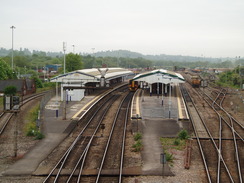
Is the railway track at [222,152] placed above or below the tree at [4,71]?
below

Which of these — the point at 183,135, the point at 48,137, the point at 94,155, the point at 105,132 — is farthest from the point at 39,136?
the point at 183,135

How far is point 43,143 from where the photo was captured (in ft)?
62.3

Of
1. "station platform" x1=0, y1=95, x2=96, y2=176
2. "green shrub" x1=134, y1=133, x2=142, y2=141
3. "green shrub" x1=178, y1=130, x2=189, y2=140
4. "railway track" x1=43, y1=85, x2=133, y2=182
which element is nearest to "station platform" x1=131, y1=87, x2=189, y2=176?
"green shrub" x1=134, y1=133, x2=142, y2=141

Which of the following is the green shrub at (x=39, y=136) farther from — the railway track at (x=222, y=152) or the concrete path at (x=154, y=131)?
the railway track at (x=222, y=152)

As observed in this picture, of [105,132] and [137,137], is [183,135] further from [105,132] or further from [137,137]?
[105,132]

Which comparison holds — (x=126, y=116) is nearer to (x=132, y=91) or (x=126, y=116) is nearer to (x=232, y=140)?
(x=232, y=140)

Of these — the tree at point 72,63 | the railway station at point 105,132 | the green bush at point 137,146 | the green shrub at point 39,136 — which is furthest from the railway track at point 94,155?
the tree at point 72,63

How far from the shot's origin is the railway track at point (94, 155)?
13602 mm

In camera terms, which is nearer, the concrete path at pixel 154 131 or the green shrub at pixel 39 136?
the concrete path at pixel 154 131

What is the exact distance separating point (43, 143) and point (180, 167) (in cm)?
870

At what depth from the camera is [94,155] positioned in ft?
54.6

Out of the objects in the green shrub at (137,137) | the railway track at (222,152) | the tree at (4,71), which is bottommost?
the railway track at (222,152)

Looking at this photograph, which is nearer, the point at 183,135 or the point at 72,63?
the point at 183,135

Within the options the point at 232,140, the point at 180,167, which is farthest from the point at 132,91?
the point at 180,167
